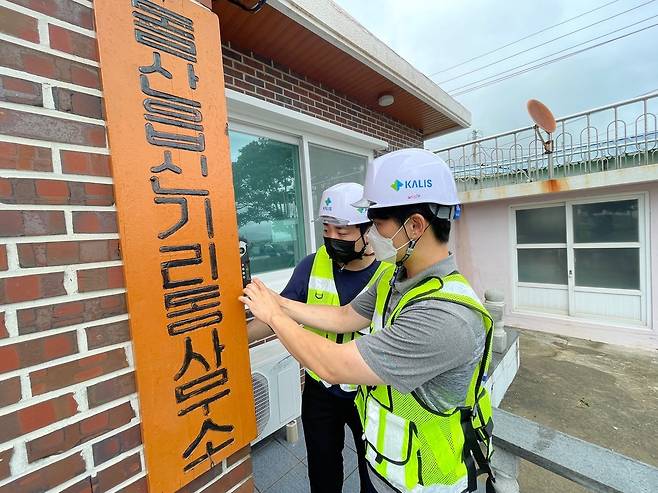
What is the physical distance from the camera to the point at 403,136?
16.1 feet

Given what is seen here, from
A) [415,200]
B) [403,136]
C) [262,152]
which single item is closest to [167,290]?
[415,200]

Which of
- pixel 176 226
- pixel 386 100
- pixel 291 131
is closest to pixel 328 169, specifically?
pixel 291 131

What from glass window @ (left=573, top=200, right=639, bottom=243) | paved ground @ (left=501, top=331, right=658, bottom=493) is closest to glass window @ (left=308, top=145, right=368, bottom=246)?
paved ground @ (left=501, top=331, right=658, bottom=493)

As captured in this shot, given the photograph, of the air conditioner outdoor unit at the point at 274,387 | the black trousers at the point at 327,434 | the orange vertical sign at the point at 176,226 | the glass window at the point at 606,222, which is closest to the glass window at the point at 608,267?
the glass window at the point at 606,222

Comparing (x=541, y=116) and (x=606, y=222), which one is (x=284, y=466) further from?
(x=606, y=222)

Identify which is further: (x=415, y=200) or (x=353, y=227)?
(x=353, y=227)

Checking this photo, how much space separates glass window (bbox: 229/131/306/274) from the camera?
2.86 m

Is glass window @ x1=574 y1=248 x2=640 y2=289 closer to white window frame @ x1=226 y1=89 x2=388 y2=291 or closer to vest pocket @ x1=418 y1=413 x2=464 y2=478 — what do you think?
white window frame @ x1=226 y1=89 x2=388 y2=291

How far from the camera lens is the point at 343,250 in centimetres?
187

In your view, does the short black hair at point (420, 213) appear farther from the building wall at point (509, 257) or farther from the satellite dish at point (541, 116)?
the building wall at point (509, 257)

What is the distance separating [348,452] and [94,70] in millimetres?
3010

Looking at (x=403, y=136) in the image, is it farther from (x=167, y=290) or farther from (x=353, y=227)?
(x=167, y=290)

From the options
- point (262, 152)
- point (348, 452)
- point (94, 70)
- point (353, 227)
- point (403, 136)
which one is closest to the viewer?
point (94, 70)

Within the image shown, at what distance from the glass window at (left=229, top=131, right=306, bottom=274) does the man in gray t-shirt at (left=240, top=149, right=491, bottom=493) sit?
1.70 meters
